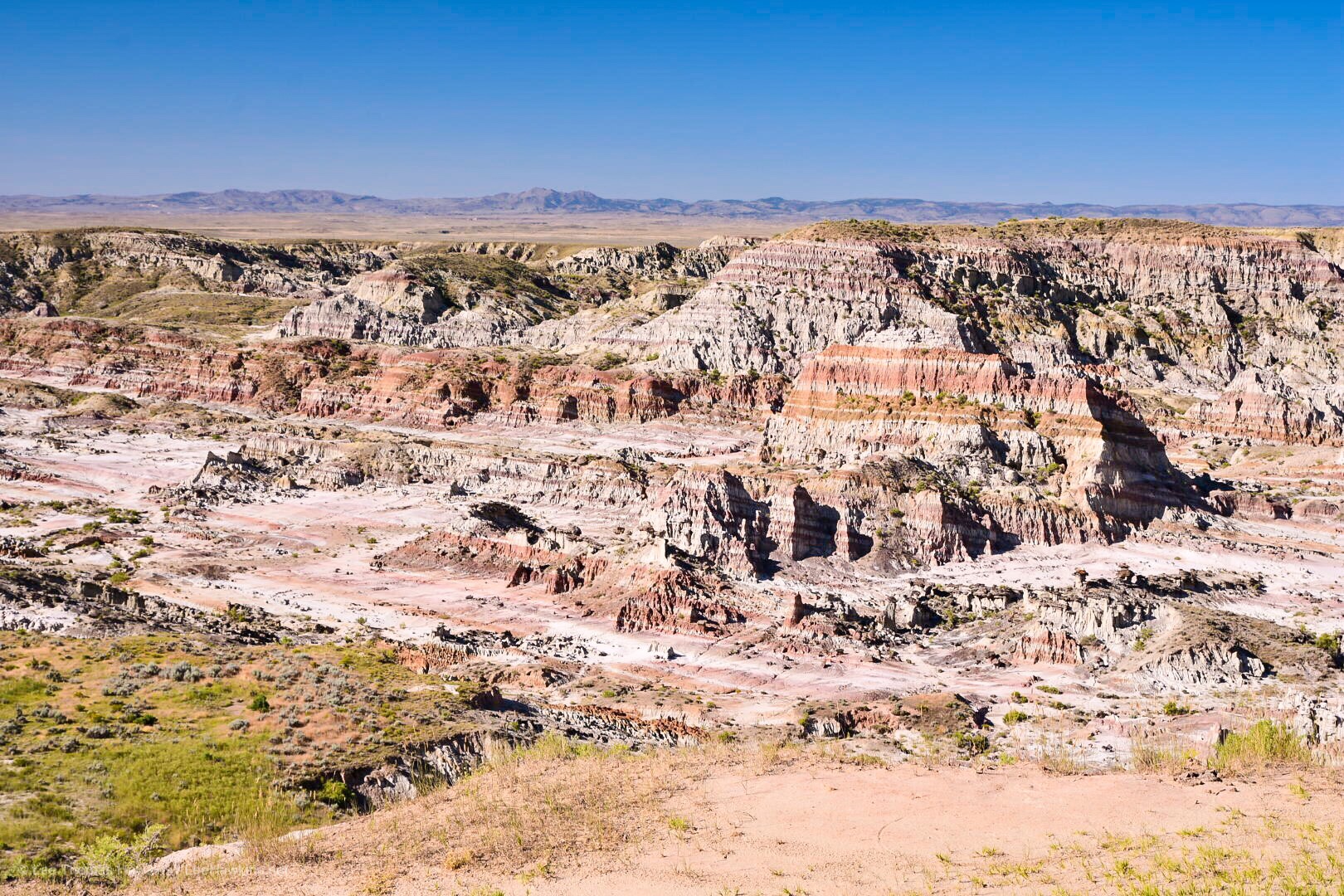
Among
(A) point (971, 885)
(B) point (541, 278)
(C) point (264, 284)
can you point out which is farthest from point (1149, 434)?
(C) point (264, 284)

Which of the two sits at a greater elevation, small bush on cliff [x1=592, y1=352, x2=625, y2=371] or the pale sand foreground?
small bush on cliff [x1=592, y1=352, x2=625, y2=371]

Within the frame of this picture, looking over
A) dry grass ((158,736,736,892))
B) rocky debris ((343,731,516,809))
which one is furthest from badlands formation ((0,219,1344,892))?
dry grass ((158,736,736,892))

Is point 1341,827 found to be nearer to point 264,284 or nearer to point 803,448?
point 803,448

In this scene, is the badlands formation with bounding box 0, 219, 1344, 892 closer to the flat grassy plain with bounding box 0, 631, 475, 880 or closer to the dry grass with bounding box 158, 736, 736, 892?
the flat grassy plain with bounding box 0, 631, 475, 880

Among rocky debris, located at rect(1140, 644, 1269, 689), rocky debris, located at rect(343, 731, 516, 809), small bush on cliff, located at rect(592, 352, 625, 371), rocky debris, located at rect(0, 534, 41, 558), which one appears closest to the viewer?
rocky debris, located at rect(343, 731, 516, 809)

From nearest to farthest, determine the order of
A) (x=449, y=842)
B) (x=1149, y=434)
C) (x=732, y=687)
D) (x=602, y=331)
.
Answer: (x=449, y=842)
(x=732, y=687)
(x=1149, y=434)
(x=602, y=331)
